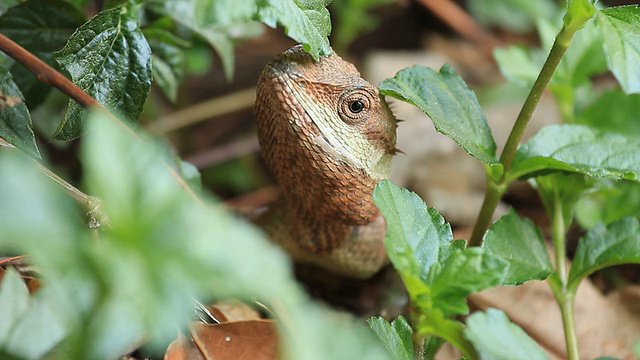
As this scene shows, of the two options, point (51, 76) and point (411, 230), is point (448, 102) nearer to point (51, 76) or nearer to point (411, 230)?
point (411, 230)

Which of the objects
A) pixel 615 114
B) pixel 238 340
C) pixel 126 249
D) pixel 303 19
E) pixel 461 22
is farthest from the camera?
pixel 461 22

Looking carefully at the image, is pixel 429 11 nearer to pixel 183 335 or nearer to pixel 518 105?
pixel 518 105

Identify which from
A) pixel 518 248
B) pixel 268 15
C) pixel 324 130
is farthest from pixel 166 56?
pixel 518 248

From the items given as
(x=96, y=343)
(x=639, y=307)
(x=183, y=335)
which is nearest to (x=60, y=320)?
(x=96, y=343)

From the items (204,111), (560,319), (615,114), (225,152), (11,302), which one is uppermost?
(615,114)

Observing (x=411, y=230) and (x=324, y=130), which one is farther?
(x=324, y=130)

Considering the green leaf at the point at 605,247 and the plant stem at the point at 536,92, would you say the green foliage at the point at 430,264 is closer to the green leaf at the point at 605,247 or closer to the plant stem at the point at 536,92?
the plant stem at the point at 536,92
